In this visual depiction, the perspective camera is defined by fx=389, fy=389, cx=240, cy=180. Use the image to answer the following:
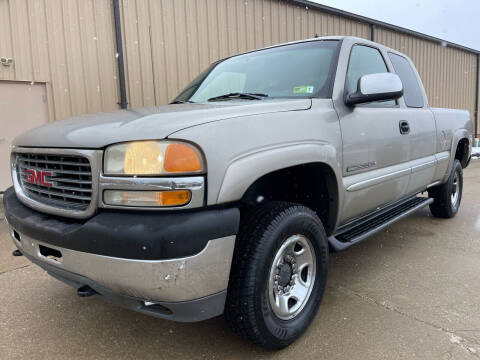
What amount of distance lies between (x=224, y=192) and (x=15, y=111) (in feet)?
19.9

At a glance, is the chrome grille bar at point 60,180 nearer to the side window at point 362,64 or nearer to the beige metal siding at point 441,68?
the side window at point 362,64

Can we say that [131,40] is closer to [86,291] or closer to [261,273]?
[86,291]

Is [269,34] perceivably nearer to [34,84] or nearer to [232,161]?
[34,84]

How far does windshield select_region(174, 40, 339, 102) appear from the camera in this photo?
273 centimetres

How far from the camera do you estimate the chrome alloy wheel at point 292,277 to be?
2145mm

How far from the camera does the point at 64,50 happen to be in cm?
660

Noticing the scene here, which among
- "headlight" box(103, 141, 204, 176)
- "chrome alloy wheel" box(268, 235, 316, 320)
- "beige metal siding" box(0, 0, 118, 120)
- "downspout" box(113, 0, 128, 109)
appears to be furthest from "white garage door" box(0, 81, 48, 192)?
"chrome alloy wheel" box(268, 235, 316, 320)

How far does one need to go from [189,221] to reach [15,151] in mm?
1473

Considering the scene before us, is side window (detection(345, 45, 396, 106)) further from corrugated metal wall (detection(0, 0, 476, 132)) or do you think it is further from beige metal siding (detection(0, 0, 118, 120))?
beige metal siding (detection(0, 0, 118, 120))

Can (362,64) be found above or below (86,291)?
above

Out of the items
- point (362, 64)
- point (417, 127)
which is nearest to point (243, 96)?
point (362, 64)

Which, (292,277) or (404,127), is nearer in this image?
(292,277)

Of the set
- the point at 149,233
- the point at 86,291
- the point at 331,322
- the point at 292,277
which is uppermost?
the point at 149,233

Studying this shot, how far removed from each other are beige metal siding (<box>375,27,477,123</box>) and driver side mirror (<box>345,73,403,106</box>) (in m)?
10.8
